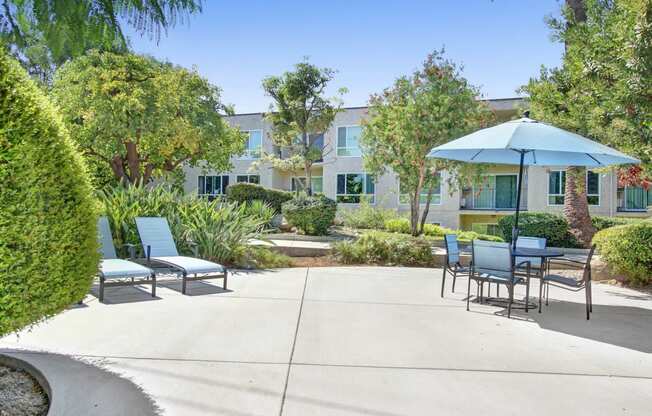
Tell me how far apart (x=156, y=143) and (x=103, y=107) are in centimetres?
305

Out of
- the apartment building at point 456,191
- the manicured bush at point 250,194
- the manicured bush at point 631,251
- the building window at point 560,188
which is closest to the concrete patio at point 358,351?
the manicured bush at point 631,251

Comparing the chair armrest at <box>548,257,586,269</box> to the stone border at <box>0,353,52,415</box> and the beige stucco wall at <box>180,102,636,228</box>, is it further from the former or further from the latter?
the beige stucco wall at <box>180,102,636,228</box>

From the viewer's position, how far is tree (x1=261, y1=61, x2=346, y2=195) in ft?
69.5

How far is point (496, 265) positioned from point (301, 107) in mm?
16779

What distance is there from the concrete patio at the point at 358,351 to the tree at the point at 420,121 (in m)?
8.39

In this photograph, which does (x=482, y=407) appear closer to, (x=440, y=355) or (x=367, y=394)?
(x=367, y=394)

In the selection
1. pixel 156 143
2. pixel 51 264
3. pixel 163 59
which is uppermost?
pixel 163 59

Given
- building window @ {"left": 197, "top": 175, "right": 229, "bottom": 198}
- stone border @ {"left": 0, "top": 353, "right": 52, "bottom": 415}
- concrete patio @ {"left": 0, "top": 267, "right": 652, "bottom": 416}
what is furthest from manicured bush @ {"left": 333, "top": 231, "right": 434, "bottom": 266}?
building window @ {"left": 197, "top": 175, "right": 229, "bottom": 198}

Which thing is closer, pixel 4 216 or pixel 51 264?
pixel 4 216

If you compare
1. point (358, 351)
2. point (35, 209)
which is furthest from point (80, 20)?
point (358, 351)

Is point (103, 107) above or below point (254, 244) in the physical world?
above

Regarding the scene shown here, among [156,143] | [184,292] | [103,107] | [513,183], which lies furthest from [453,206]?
[184,292]

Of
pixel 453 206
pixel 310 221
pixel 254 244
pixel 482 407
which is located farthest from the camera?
pixel 453 206

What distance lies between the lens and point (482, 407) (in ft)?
10.8
